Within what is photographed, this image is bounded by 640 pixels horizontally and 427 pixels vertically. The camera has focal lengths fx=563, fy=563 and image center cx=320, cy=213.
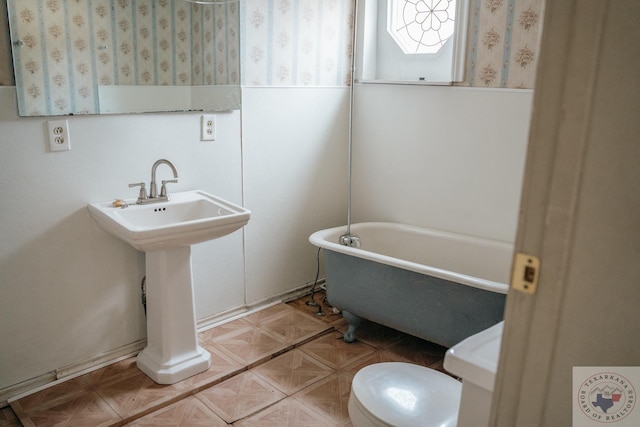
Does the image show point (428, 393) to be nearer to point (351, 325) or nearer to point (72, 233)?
point (351, 325)

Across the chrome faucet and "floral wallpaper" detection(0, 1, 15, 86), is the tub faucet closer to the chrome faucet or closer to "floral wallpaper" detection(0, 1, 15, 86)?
the chrome faucet

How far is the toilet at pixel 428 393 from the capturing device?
122 centimetres

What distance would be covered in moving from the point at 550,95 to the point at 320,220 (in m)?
2.80

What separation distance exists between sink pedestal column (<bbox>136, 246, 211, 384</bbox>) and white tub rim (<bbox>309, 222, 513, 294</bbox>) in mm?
766

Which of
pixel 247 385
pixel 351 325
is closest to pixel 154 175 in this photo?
pixel 247 385

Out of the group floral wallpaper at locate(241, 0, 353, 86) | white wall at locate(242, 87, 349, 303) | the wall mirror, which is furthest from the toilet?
floral wallpaper at locate(241, 0, 353, 86)

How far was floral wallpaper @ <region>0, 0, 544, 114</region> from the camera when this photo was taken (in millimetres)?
2338

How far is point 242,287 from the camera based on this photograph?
3264mm

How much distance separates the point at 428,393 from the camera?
69.8 inches

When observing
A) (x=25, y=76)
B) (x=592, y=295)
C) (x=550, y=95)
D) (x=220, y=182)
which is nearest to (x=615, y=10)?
(x=550, y=95)

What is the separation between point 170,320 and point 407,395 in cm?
124

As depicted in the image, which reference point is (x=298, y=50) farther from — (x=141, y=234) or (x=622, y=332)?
(x=622, y=332)

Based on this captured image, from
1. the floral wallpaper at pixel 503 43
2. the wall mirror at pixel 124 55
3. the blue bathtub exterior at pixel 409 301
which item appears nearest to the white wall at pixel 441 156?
the floral wallpaper at pixel 503 43

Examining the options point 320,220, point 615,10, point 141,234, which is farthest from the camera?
point 320,220
